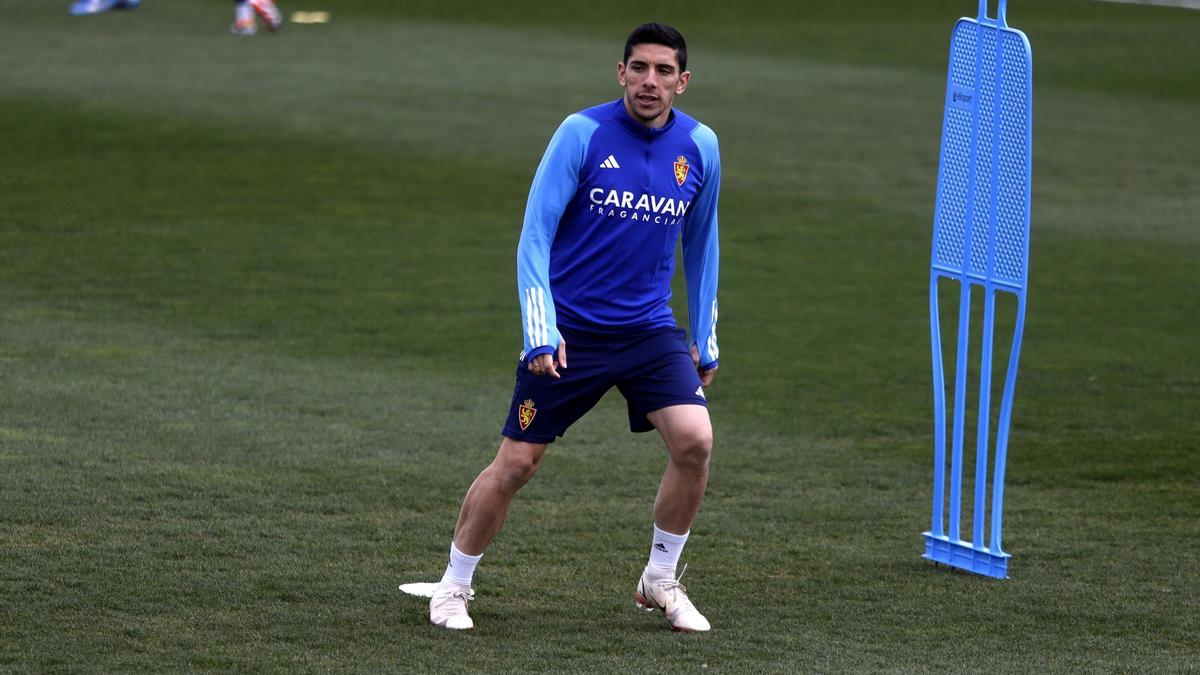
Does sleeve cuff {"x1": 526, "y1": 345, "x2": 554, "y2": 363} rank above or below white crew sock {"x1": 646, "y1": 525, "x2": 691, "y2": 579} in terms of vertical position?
above

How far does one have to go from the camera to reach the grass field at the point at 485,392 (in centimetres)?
560

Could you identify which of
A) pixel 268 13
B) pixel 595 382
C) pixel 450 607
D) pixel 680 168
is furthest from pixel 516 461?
pixel 268 13

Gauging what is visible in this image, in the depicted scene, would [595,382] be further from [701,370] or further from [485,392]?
[485,392]

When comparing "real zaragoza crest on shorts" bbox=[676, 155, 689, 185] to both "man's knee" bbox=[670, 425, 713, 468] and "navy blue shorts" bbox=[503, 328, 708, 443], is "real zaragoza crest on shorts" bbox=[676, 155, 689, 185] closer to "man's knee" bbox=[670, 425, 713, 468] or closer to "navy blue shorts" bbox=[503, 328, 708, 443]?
"navy blue shorts" bbox=[503, 328, 708, 443]

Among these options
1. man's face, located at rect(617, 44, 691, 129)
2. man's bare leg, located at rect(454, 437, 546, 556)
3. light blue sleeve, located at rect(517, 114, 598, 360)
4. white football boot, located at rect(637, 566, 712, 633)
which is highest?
man's face, located at rect(617, 44, 691, 129)

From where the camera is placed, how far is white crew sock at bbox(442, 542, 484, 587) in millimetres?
5539

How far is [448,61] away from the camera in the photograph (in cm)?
2308

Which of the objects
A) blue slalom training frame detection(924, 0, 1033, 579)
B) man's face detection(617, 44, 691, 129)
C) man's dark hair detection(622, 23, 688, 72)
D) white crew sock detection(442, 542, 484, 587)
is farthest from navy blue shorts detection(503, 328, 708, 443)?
blue slalom training frame detection(924, 0, 1033, 579)

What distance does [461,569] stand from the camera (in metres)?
5.54

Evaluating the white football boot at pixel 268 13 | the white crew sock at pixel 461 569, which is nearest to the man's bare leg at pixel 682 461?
the white crew sock at pixel 461 569

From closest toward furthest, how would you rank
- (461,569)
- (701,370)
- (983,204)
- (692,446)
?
(692,446)
(461,569)
(701,370)
(983,204)

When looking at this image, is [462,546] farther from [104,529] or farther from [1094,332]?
[1094,332]

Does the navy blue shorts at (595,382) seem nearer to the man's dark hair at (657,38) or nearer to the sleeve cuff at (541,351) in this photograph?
the sleeve cuff at (541,351)

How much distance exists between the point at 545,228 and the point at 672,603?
51.3 inches
